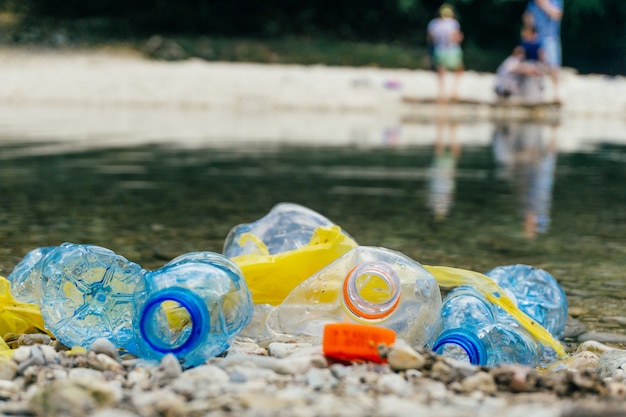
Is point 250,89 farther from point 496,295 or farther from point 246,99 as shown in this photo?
point 496,295

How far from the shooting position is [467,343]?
3.35 metres

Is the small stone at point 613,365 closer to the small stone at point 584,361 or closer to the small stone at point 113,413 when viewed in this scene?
the small stone at point 584,361

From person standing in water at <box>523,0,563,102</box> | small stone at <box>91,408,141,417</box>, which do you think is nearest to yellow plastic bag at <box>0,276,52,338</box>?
small stone at <box>91,408,141,417</box>

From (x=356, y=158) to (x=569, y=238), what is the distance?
512cm

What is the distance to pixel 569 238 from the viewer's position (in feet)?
20.5

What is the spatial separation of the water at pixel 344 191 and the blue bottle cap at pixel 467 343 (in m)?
1.03

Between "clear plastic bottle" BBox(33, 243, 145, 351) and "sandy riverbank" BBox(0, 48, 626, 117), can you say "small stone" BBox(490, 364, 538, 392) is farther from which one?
"sandy riverbank" BBox(0, 48, 626, 117)

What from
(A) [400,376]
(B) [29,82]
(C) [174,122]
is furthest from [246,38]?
(A) [400,376]

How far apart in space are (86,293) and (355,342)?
119 centimetres

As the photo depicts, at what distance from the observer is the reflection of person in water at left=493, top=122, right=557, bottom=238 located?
290 inches

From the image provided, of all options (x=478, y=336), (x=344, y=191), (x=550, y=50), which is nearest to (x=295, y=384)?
(x=478, y=336)

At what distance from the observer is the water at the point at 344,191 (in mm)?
5617

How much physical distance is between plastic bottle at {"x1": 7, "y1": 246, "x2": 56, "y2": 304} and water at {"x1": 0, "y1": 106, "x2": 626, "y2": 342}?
787 mm

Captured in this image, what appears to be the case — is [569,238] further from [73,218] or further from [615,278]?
[73,218]
